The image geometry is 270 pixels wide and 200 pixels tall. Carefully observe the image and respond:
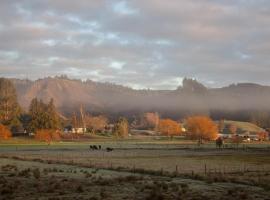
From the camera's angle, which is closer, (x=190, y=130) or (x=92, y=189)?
(x=92, y=189)

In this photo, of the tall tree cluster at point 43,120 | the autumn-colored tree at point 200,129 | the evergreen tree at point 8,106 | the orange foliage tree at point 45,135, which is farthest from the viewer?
the tall tree cluster at point 43,120

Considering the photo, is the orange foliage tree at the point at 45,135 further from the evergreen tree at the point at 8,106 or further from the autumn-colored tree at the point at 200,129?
the autumn-colored tree at the point at 200,129

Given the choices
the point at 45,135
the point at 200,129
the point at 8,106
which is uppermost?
the point at 8,106

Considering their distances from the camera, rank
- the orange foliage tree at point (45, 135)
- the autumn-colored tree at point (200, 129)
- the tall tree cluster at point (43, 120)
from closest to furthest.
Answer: the orange foliage tree at point (45, 135)
the autumn-colored tree at point (200, 129)
the tall tree cluster at point (43, 120)

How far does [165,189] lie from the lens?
92.6 feet

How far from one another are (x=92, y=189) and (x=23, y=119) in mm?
171338

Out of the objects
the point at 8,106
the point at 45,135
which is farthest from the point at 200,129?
the point at 8,106

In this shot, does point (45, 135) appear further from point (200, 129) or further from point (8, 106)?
point (200, 129)

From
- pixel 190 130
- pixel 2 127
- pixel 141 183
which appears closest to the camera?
pixel 141 183

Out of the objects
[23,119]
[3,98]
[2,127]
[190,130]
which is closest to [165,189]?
[2,127]

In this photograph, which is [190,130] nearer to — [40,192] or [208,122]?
[208,122]

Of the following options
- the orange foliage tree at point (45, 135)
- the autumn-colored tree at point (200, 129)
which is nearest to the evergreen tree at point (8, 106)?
the orange foliage tree at point (45, 135)

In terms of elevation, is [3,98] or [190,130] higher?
[3,98]

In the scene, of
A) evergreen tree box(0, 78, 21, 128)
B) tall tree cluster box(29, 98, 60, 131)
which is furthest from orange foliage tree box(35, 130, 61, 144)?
evergreen tree box(0, 78, 21, 128)
